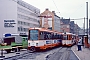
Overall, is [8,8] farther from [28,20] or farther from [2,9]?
[28,20]

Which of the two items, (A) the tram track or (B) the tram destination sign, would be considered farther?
(B) the tram destination sign

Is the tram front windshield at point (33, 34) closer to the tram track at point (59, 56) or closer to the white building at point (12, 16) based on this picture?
the tram track at point (59, 56)

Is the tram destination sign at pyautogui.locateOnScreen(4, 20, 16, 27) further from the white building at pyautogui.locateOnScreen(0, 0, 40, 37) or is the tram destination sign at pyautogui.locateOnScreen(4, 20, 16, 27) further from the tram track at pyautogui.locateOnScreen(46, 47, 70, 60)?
the tram track at pyautogui.locateOnScreen(46, 47, 70, 60)

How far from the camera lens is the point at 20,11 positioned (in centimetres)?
8394

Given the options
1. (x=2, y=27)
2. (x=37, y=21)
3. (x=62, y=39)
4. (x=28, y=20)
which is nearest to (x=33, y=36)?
(x=62, y=39)

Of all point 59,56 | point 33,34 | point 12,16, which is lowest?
point 59,56

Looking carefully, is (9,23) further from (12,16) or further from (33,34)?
(33,34)

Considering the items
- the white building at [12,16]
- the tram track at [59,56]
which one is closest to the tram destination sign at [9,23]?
the white building at [12,16]

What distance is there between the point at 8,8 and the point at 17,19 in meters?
4.80

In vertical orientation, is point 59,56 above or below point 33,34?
below

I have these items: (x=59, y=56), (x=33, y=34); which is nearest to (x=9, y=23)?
(x=33, y=34)

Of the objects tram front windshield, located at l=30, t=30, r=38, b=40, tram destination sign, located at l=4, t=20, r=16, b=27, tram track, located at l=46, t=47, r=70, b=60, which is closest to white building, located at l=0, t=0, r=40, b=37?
tram destination sign, located at l=4, t=20, r=16, b=27

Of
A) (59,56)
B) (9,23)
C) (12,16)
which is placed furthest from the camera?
(12,16)

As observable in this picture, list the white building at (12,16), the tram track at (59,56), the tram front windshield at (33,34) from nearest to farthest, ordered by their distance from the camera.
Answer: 1. the tram track at (59,56)
2. the tram front windshield at (33,34)
3. the white building at (12,16)
